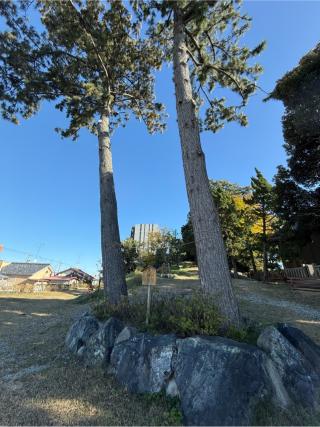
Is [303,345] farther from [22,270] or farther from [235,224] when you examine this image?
[22,270]

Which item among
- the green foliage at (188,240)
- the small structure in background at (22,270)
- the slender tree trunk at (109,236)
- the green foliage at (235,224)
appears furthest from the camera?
the small structure in background at (22,270)

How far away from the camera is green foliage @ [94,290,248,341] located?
3373 mm

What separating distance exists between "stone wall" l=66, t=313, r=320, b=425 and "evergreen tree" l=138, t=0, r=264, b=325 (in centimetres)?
91

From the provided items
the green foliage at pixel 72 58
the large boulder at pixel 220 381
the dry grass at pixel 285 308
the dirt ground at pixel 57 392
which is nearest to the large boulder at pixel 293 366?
the large boulder at pixel 220 381

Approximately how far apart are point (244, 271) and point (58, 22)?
2487cm

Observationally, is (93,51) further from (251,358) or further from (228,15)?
(251,358)

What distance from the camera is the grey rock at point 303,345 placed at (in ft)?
10.9

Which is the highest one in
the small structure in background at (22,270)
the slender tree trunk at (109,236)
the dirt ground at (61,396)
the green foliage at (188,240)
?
the small structure in background at (22,270)

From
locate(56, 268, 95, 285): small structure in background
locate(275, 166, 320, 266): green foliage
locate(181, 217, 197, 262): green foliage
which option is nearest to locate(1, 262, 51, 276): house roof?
locate(56, 268, 95, 285): small structure in background

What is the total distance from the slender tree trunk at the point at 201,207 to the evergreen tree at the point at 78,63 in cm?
285

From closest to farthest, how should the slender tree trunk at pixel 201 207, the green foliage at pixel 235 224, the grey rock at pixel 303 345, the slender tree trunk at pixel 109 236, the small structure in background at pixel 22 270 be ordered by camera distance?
the grey rock at pixel 303 345
the slender tree trunk at pixel 201 207
the slender tree trunk at pixel 109 236
the green foliage at pixel 235 224
the small structure in background at pixel 22 270

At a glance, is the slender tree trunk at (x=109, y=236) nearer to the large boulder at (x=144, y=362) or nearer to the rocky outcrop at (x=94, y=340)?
the rocky outcrop at (x=94, y=340)

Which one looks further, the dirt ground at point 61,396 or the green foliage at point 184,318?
the green foliage at point 184,318

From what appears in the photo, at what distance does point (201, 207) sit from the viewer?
4.60 m
